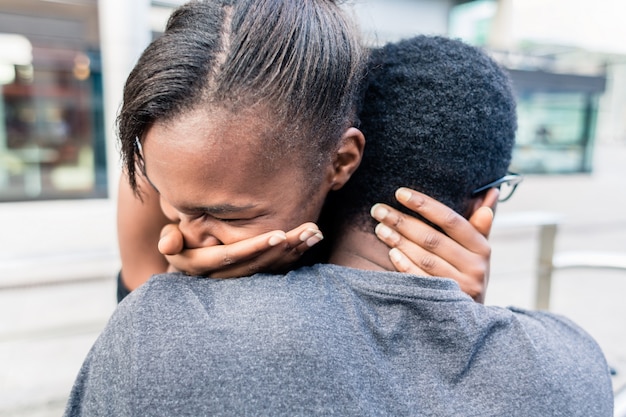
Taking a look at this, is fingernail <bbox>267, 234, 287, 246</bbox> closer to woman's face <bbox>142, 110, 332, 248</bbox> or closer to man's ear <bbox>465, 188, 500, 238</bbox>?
woman's face <bbox>142, 110, 332, 248</bbox>

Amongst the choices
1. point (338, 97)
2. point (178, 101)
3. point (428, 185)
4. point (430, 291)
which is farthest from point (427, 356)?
point (178, 101)

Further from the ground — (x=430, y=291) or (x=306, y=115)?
(x=306, y=115)

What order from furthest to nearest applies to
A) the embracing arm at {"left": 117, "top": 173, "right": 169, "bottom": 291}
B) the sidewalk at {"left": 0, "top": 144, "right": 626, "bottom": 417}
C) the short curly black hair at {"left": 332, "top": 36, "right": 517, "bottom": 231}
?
the sidewalk at {"left": 0, "top": 144, "right": 626, "bottom": 417} → the embracing arm at {"left": 117, "top": 173, "right": 169, "bottom": 291} → the short curly black hair at {"left": 332, "top": 36, "right": 517, "bottom": 231}

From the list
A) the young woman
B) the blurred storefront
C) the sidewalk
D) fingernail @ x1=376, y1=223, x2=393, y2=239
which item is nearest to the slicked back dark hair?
the young woman

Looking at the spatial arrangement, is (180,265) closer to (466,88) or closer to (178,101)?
(178,101)

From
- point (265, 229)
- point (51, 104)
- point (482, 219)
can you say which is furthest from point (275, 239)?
point (51, 104)

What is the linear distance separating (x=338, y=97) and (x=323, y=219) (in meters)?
0.29

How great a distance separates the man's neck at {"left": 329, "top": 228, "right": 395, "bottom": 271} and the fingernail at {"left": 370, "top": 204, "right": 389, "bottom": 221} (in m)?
0.04

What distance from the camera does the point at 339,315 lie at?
774mm

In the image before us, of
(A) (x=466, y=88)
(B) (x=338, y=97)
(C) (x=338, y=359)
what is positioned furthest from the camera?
(A) (x=466, y=88)

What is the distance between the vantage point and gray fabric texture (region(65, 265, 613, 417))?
2.30 feet

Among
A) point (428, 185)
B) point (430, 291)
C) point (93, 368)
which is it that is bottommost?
point (93, 368)

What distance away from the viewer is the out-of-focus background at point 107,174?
287cm

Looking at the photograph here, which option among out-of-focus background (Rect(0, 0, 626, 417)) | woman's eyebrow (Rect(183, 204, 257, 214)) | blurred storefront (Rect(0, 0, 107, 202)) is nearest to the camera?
woman's eyebrow (Rect(183, 204, 257, 214))
